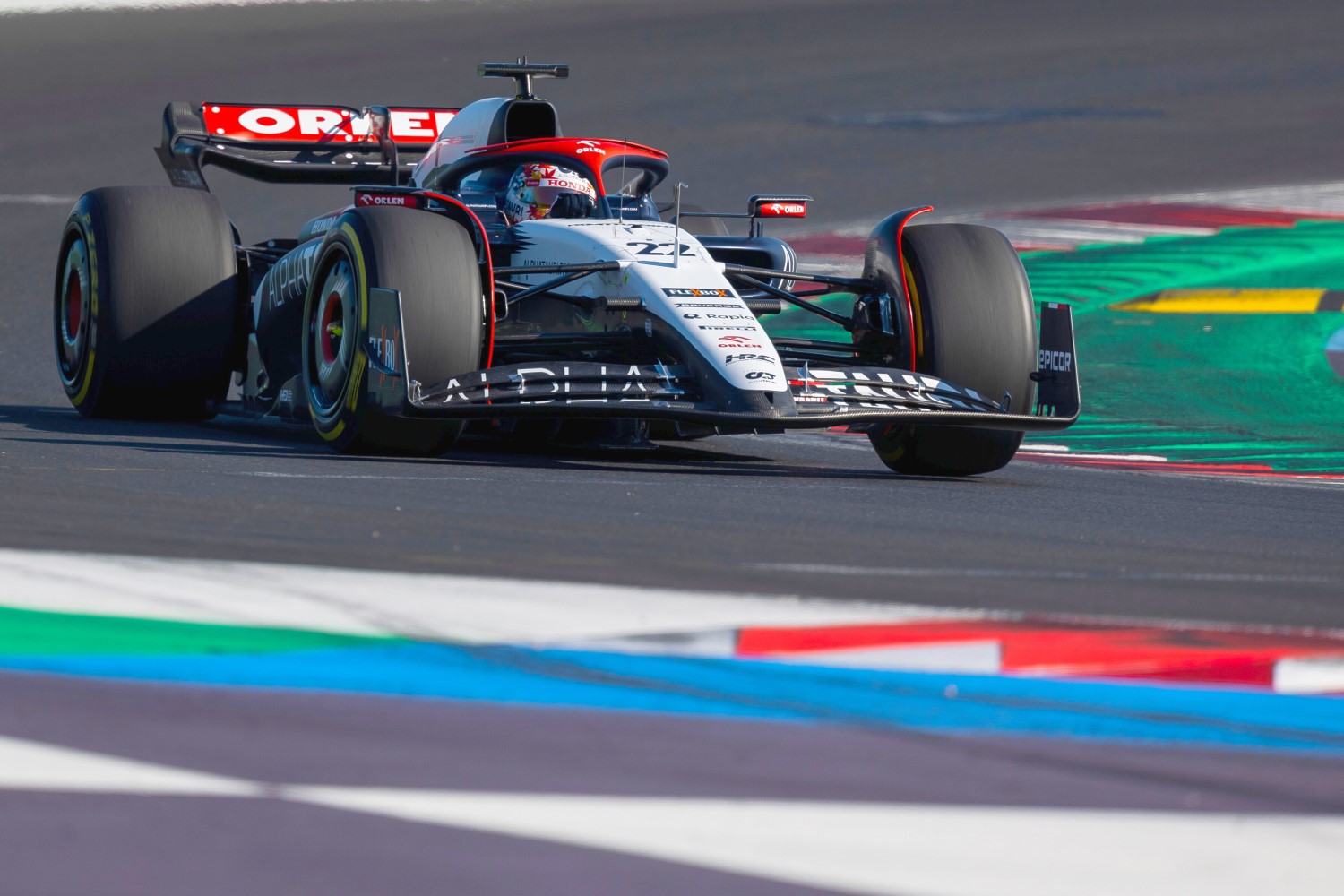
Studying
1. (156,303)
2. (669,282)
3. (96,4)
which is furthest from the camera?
(96,4)

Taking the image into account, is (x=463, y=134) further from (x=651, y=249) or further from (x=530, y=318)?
(x=651, y=249)

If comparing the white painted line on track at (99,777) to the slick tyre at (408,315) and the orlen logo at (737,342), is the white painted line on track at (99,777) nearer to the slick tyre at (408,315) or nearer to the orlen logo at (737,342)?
the slick tyre at (408,315)

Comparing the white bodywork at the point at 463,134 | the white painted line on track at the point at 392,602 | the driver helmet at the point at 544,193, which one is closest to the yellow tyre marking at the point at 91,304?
the white bodywork at the point at 463,134

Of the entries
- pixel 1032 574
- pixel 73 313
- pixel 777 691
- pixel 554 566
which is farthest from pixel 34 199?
pixel 777 691

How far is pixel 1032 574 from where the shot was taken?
14.5ft

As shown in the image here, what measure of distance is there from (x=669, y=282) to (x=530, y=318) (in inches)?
33.9

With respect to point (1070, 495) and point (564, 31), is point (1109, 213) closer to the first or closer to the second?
point (1070, 495)

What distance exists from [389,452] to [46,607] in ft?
10.7

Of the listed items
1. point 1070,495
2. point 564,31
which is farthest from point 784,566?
point 564,31

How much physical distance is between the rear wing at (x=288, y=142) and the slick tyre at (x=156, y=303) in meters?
1.20

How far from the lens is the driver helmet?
8.00 m

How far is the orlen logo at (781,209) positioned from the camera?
8430 mm

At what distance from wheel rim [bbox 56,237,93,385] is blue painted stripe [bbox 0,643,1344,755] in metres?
5.74

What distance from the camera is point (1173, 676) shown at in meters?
3.28
